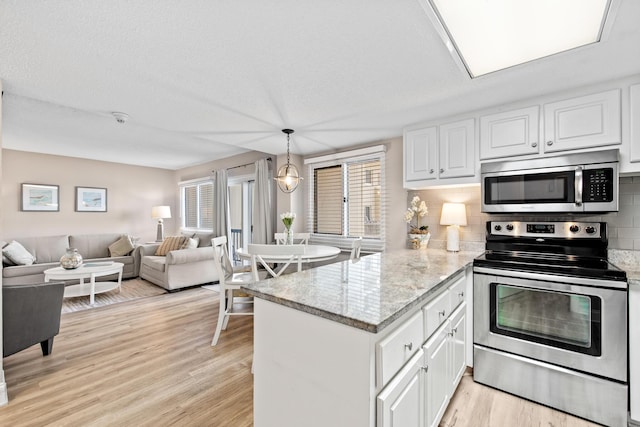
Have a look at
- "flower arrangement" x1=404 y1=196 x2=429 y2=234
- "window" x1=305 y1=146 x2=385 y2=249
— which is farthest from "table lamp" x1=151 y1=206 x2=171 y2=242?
"flower arrangement" x1=404 y1=196 x2=429 y2=234

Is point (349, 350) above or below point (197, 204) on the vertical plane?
below

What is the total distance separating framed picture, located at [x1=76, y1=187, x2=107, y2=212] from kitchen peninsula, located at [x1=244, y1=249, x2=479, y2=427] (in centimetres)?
630

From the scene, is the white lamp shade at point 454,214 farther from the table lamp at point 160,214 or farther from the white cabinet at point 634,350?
the table lamp at point 160,214

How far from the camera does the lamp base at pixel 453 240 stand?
9.37 feet

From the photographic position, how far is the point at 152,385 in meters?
2.08

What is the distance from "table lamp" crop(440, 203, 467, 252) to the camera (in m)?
2.86

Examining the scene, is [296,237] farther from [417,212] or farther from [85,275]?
[85,275]

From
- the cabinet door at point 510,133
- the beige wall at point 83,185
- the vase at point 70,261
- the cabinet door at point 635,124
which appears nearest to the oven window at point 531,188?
the cabinet door at point 510,133

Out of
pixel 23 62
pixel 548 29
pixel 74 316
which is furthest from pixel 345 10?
pixel 74 316

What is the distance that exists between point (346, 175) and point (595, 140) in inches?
104

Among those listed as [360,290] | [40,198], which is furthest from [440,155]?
[40,198]

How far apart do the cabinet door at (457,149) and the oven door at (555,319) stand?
988 mm

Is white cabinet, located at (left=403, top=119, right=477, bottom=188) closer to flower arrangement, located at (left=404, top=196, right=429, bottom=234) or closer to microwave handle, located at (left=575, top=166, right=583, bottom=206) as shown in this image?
flower arrangement, located at (left=404, top=196, right=429, bottom=234)

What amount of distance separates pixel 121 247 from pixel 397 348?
238 inches
